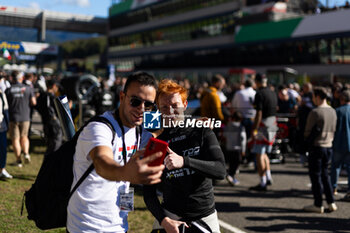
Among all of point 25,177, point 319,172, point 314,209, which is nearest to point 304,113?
point 319,172

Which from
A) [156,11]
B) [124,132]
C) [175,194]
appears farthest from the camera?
[156,11]

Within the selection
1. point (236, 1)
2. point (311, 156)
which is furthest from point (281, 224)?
point (236, 1)

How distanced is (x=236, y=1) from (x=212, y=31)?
5.56m

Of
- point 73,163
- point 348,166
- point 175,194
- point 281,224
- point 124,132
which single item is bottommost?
point 281,224

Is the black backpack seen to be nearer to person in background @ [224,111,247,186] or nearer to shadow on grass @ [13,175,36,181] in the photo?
shadow on grass @ [13,175,36,181]

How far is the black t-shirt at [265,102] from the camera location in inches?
308

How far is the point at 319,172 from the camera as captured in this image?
6.49 metres

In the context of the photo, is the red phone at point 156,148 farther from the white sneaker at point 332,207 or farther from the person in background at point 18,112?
the person in background at point 18,112

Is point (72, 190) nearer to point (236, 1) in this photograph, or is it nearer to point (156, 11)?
point (236, 1)

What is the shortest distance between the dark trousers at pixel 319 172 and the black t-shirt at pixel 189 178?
4.21m

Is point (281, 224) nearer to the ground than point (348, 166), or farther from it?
nearer to the ground

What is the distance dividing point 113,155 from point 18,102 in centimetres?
710

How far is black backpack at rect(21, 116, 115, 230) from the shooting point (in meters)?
2.51

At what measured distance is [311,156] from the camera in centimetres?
664
